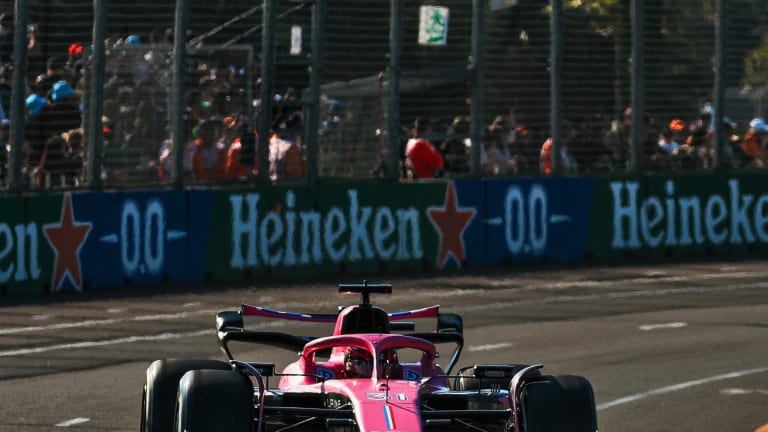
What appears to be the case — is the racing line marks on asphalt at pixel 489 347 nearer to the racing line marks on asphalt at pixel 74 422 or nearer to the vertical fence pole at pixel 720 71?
the racing line marks on asphalt at pixel 74 422

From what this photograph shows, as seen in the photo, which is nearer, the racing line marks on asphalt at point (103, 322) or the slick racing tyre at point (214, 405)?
the slick racing tyre at point (214, 405)

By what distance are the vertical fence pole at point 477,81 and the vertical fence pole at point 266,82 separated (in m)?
2.98

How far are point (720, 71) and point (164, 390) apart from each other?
53.5 feet

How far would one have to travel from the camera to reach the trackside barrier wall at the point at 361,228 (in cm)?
1748

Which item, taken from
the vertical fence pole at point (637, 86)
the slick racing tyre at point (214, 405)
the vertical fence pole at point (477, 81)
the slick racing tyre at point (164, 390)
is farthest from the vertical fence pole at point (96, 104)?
the slick racing tyre at point (214, 405)

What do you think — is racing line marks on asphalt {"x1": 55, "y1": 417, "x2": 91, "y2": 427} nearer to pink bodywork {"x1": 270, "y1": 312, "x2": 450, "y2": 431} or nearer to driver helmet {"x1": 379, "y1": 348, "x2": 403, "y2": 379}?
pink bodywork {"x1": 270, "y1": 312, "x2": 450, "y2": 431}

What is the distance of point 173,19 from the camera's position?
1858cm

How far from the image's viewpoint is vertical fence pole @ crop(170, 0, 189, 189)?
1855cm

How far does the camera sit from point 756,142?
23375 millimetres

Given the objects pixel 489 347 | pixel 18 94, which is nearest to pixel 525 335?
pixel 489 347

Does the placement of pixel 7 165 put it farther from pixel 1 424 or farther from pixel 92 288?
pixel 1 424

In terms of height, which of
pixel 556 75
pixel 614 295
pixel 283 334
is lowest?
pixel 614 295

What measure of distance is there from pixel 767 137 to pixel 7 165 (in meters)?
11.8

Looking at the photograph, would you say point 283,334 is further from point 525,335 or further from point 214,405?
point 525,335
